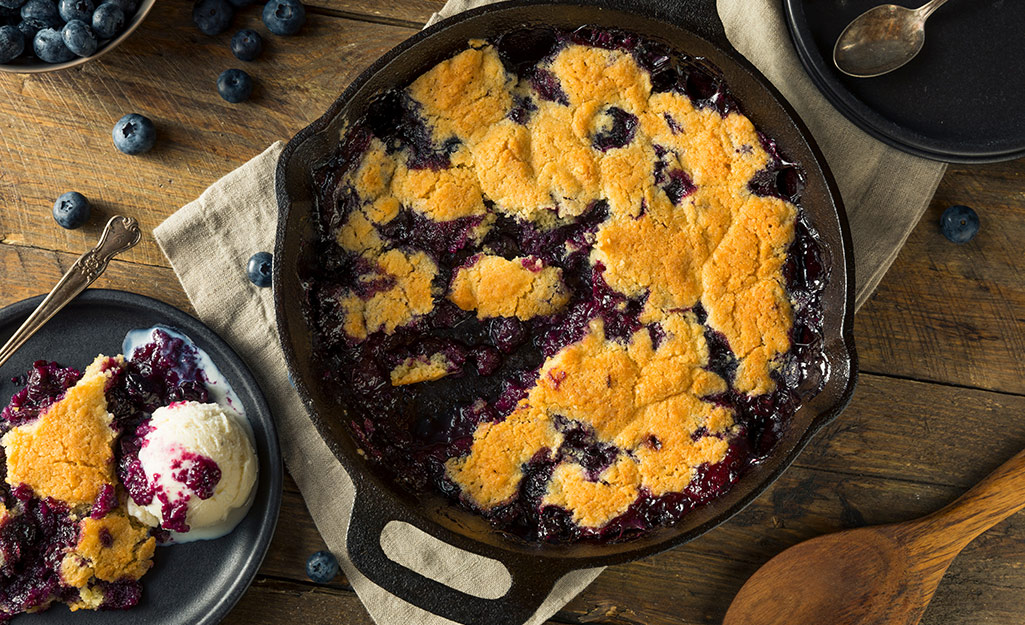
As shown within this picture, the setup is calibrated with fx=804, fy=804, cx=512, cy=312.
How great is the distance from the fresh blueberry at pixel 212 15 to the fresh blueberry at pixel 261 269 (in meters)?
0.70

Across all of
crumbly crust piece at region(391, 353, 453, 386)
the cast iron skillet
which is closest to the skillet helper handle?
the cast iron skillet

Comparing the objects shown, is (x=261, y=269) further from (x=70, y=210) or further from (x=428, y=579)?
(x=428, y=579)

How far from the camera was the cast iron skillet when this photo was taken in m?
2.03

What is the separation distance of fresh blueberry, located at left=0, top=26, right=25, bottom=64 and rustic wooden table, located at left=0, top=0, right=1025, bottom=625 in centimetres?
25

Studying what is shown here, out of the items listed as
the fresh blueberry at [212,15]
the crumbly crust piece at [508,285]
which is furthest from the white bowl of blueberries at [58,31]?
the crumbly crust piece at [508,285]

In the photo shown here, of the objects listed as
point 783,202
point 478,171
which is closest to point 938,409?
point 783,202

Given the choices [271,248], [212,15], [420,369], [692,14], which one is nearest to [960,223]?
[692,14]

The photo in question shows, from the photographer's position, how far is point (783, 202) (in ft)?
7.36

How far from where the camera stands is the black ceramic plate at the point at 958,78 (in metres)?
2.30

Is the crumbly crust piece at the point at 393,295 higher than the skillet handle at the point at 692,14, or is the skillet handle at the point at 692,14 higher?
the skillet handle at the point at 692,14

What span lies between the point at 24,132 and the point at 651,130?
6.38 feet

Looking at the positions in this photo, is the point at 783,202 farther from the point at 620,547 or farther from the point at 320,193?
the point at 320,193

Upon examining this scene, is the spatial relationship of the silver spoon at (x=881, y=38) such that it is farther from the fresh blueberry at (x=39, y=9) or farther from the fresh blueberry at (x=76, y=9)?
the fresh blueberry at (x=39, y=9)

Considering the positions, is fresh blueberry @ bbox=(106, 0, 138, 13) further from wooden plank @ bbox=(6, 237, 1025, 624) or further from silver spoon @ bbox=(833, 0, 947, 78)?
wooden plank @ bbox=(6, 237, 1025, 624)
